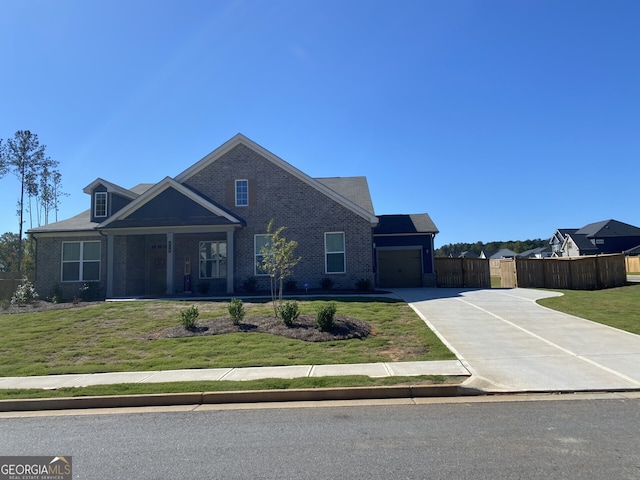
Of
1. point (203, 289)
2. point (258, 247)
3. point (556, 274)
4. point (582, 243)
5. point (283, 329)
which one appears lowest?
point (283, 329)

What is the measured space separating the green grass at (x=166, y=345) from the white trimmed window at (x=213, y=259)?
20.5 ft

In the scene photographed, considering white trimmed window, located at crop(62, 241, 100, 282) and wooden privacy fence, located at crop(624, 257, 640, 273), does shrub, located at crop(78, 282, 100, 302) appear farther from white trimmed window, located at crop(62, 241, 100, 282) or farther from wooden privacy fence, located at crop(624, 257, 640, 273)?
wooden privacy fence, located at crop(624, 257, 640, 273)

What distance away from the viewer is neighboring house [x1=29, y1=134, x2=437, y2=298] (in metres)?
20.6

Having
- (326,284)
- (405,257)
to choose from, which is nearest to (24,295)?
(326,284)

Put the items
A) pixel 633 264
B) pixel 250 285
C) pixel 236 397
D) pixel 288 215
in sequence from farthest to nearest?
1. pixel 633 264
2. pixel 288 215
3. pixel 250 285
4. pixel 236 397

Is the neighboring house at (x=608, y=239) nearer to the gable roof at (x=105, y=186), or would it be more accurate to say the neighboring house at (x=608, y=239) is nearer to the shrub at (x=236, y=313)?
the gable roof at (x=105, y=186)

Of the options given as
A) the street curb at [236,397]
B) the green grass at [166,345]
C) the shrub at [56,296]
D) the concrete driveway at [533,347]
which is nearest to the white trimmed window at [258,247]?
the green grass at [166,345]

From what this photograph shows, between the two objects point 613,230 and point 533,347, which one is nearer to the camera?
point 533,347

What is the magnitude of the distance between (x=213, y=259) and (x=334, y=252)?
5921 millimetres

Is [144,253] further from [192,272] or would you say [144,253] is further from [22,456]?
[22,456]

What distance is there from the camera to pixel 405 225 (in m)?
26.4

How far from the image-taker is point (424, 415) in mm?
6125

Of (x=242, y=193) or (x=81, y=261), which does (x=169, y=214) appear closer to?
(x=242, y=193)

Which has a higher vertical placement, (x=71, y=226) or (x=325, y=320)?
(x=71, y=226)
